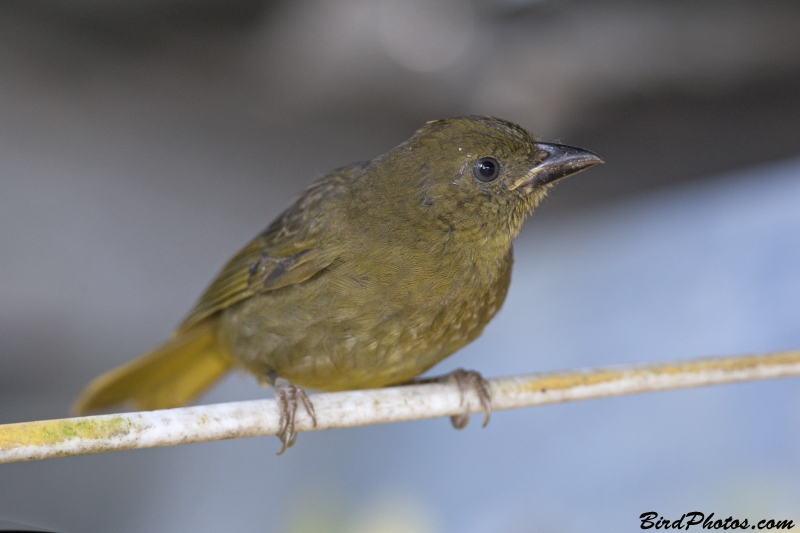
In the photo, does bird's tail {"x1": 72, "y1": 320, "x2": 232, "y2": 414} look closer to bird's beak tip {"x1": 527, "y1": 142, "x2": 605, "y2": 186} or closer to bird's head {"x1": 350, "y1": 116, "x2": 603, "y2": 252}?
bird's head {"x1": 350, "y1": 116, "x2": 603, "y2": 252}

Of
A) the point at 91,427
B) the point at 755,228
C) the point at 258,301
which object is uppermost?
the point at 755,228

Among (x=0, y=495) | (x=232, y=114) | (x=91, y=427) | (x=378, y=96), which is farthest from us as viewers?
(x=232, y=114)

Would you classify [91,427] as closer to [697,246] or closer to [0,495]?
[0,495]

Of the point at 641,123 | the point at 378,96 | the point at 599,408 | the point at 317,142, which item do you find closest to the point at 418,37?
the point at 378,96

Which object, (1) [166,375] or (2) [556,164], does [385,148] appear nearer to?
(1) [166,375]

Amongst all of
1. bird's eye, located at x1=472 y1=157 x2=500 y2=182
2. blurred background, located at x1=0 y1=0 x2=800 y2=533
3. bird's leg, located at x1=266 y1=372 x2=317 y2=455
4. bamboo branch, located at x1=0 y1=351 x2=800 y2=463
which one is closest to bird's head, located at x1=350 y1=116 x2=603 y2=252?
bird's eye, located at x1=472 y1=157 x2=500 y2=182
